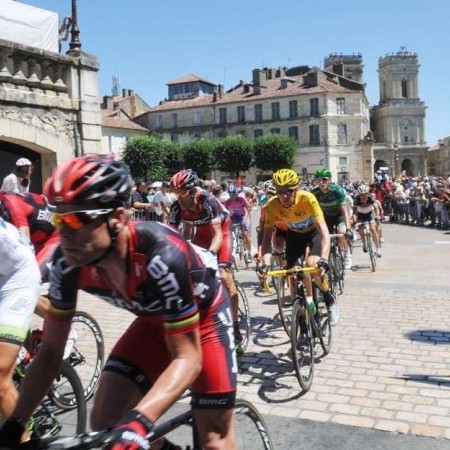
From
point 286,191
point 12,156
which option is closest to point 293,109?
point 12,156

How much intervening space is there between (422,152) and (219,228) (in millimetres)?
103967

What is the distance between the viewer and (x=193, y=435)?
266cm

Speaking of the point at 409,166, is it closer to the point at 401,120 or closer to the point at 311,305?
the point at 401,120

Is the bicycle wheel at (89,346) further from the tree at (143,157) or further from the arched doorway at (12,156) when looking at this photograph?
the tree at (143,157)

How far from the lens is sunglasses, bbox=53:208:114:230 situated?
2.10m

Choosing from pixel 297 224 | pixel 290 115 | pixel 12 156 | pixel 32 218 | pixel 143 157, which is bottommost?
pixel 297 224

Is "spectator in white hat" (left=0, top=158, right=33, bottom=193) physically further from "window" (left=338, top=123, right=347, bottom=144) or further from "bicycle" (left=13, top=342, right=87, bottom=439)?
"window" (left=338, top=123, right=347, bottom=144)

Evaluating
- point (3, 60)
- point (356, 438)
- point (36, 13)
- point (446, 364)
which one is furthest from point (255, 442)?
point (36, 13)

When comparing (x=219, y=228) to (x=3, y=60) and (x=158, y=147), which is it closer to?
(x=3, y=60)

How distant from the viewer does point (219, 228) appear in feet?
20.6

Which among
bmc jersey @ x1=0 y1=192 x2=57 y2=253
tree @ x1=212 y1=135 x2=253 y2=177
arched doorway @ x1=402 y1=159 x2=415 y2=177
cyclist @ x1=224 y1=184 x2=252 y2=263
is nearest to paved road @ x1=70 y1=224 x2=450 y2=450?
bmc jersey @ x1=0 y1=192 x2=57 y2=253

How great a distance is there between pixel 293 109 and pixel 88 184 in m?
78.4

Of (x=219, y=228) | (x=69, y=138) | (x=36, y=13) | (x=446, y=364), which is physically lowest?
(x=446, y=364)

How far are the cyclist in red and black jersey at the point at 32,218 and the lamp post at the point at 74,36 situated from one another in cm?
771
